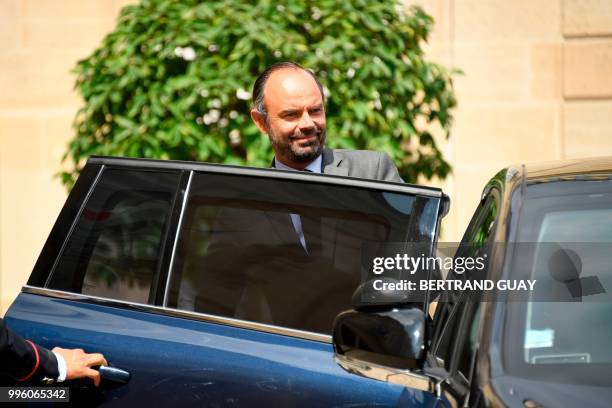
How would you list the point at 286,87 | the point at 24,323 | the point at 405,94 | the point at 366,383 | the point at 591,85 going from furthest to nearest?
the point at 591,85, the point at 405,94, the point at 286,87, the point at 24,323, the point at 366,383

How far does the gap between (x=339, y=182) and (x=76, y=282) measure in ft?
2.92

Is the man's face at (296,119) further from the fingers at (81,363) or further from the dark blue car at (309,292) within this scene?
the fingers at (81,363)

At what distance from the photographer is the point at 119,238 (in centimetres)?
325

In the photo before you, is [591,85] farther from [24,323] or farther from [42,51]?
[24,323]

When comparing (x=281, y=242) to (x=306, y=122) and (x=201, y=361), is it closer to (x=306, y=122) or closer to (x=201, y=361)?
(x=201, y=361)

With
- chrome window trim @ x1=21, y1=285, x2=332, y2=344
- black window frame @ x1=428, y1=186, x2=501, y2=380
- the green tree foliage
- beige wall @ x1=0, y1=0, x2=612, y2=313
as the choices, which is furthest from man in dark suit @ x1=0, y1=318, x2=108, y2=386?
beige wall @ x1=0, y1=0, x2=612, y2=313

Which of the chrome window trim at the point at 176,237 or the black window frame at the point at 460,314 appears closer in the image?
the black window frame at the point at 460,314

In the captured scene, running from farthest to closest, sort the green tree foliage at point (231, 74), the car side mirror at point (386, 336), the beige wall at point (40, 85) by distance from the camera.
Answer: the beige wall at point (40, 85) → the green tree foliage at point (231, 74) → the car side mirror at point (386, 336)

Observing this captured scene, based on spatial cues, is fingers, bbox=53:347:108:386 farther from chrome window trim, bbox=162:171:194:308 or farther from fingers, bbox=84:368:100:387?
chrome window trim, bbox=162:171:194:308

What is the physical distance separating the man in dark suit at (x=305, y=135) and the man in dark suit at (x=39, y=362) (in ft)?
3.97

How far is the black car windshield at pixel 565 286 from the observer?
2297 mm

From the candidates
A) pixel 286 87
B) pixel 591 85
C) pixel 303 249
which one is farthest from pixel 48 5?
Answer: pixel 303 249

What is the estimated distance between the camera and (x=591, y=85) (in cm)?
824

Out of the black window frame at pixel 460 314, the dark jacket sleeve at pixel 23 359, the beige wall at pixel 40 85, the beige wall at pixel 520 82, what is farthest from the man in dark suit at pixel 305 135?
the beige wall at pixel 40 85
